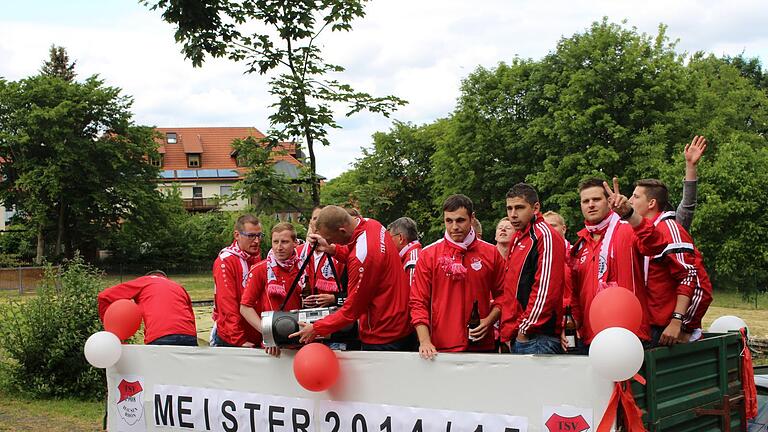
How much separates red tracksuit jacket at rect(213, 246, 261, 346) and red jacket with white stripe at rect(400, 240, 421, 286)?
1.40m

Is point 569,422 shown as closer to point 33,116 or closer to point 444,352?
point 444,352

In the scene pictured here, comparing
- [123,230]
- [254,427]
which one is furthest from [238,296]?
[123,230]

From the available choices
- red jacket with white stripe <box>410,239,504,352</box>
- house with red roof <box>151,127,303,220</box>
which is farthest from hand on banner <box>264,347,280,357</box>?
house with red roof <box>151,127,303,220</box>

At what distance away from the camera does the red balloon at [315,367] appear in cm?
532

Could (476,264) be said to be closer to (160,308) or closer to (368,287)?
(368,287)

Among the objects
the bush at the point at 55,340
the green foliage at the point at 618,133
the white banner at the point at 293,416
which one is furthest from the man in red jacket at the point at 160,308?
the green foliage at the point at 618,133

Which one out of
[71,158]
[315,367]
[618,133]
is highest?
[71,158]

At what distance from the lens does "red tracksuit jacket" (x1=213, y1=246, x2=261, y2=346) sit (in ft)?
21.6

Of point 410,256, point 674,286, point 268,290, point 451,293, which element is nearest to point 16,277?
point 410,256

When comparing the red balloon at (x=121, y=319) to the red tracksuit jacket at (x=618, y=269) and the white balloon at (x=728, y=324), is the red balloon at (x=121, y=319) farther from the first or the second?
the white balloon at (x=728, y=324)

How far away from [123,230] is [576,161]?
34.4m

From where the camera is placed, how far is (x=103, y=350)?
679 cm

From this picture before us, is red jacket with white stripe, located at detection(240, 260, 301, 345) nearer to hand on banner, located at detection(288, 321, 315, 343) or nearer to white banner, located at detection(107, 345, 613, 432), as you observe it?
white banner, located at detection(107, 345, 613, 432)

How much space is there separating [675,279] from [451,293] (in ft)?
4.77
